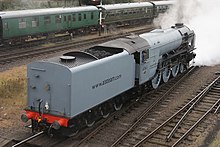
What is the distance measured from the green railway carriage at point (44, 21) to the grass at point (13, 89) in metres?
7.74

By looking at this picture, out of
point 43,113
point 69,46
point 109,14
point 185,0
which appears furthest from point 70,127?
point 109,14

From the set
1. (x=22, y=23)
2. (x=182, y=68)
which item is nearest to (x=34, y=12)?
(x=22, y=23)

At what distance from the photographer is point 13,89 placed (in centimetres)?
1509

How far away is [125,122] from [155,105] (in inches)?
89.5

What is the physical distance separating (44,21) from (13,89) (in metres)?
13.0

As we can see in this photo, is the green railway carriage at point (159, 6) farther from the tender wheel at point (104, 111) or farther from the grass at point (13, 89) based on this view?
the tender wheel at point (104, 111)

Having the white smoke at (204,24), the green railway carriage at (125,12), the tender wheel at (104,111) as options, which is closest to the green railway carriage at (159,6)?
the green railway carriage at (125,12)

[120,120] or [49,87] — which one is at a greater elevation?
[49,87]

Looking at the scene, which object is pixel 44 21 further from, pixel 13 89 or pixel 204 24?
pixel 13 89

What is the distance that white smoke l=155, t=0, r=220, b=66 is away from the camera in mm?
24184

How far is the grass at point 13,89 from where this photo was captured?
14.2 meters

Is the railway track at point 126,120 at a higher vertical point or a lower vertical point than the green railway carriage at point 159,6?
lower

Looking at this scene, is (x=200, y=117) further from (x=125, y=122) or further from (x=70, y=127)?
(x=70, y=127)

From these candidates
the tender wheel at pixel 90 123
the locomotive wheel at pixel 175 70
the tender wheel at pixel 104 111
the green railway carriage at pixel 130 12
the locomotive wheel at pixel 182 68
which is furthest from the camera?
the green railway carriage at pixel 130 12
